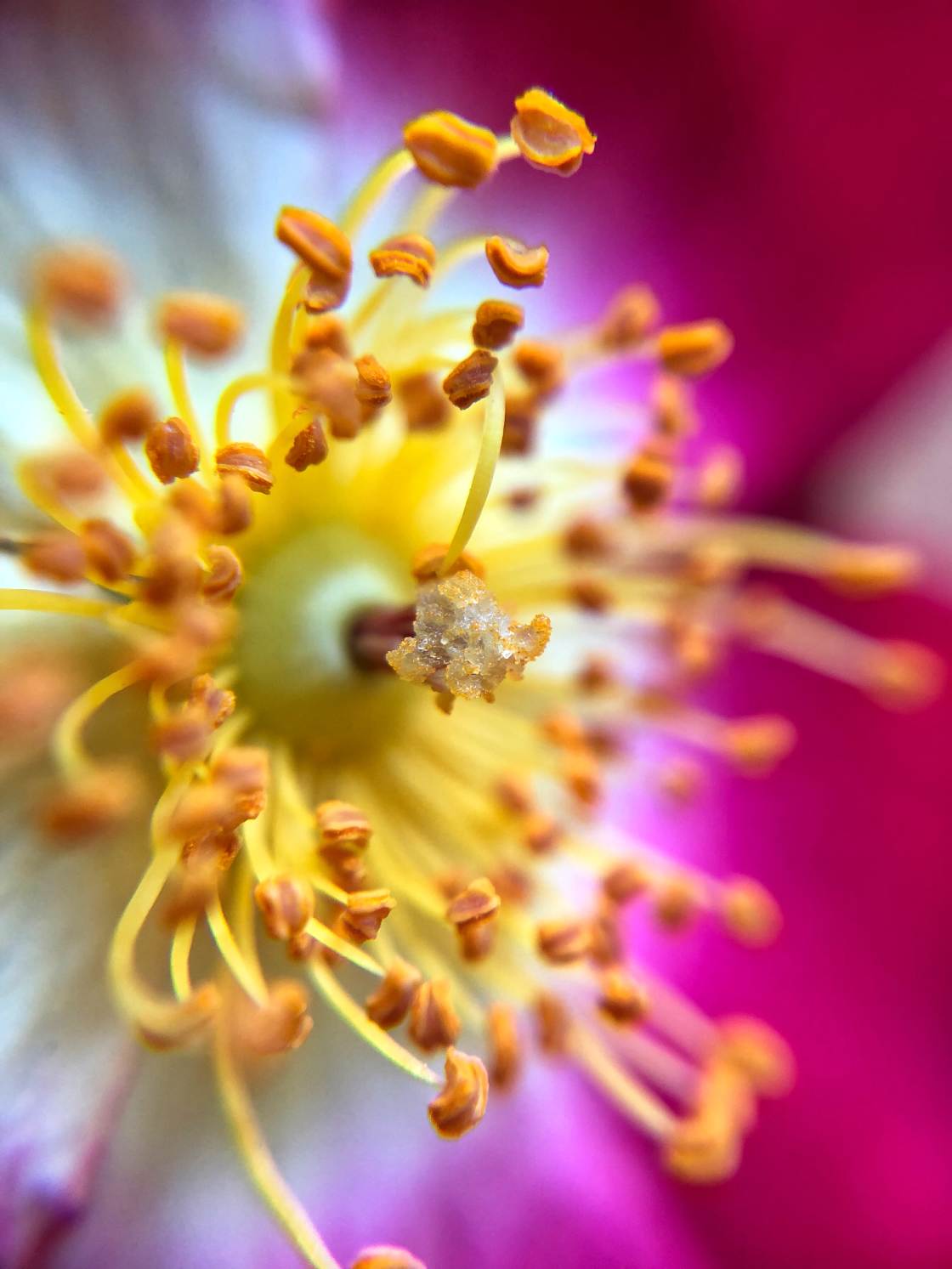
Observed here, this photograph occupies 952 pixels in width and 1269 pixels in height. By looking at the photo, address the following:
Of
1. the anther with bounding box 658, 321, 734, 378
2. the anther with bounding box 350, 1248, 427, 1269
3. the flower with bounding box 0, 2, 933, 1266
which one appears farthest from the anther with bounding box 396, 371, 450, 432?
the anther with bounding box 350, 1248, 427, 1269

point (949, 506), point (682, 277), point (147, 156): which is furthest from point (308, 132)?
point (949, 506)

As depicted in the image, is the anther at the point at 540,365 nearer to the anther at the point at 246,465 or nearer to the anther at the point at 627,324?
the anther at the point at 627,324

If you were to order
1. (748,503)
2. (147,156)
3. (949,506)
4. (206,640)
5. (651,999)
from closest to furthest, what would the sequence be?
(206,640) < (147,156) < (651,999) < (748,503) < (949,506)

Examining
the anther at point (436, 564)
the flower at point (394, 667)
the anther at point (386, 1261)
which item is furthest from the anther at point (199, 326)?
the anther at point (386, 1261)

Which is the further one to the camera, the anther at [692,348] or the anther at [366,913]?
the anther at [692,348]

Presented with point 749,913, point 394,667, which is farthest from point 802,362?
point 394,667

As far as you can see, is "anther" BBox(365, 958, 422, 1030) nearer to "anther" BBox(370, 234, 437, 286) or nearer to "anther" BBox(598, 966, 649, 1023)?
"anther" BBox(598, 966, 649, 1023)

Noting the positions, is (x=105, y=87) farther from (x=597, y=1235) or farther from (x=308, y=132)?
(x=597, y=1235)

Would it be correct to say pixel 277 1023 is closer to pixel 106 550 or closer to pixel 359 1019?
pixel 359 1019

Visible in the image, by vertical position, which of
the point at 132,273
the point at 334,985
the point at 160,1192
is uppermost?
the point at 132,273
